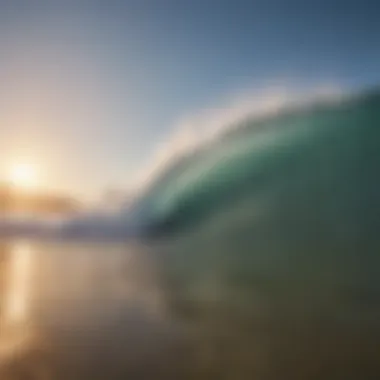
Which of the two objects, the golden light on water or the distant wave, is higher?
the distant wave

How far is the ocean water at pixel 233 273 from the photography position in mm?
1146

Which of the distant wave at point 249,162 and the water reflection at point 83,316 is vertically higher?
the distant wave at point 249,162

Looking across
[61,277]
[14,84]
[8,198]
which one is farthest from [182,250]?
[14,84]

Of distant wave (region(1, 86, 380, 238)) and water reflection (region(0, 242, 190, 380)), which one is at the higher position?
distant wave (region(1, 86, 380, 238))

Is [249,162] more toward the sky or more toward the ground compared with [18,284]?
more toward the sky

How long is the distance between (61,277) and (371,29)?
2.84 ft

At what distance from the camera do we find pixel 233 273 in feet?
3.90

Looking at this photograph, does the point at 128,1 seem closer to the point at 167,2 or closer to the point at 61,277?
the point at 167,2

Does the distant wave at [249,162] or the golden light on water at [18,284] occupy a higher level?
the distant wave at [249,162]

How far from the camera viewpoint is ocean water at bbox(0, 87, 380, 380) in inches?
45.1

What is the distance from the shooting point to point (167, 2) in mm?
1260

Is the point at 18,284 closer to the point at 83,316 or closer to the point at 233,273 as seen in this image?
the point at 83,316

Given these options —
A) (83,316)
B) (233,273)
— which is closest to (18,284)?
(83,316)

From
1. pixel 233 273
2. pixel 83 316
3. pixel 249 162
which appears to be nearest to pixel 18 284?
pixel 83 316
